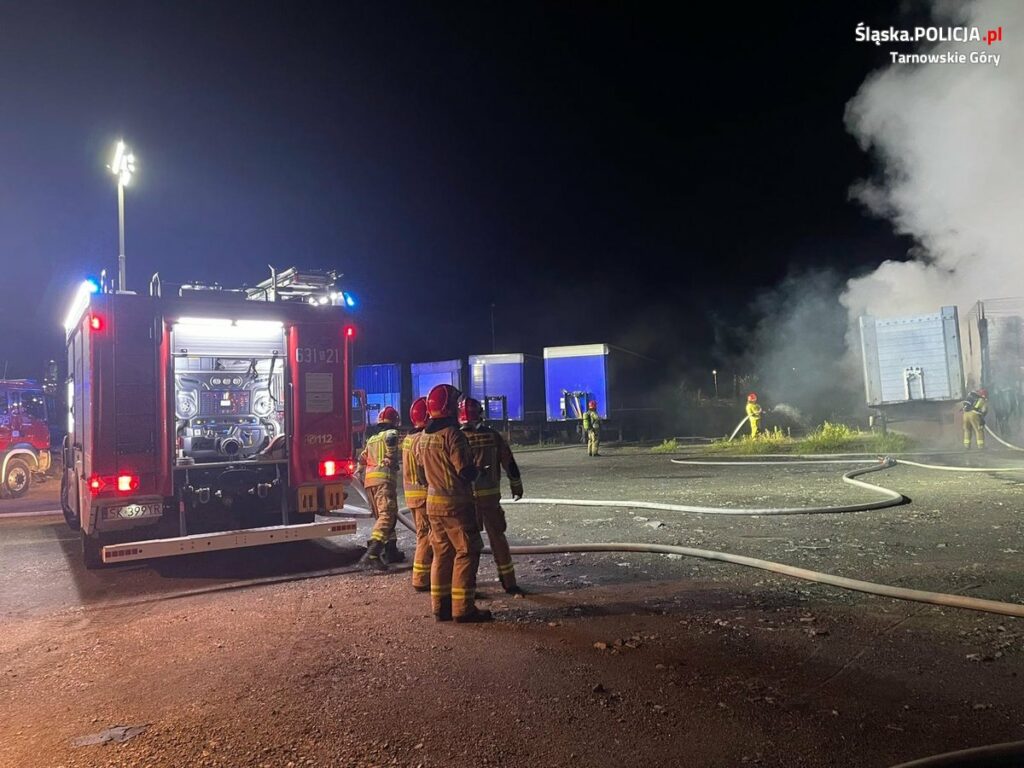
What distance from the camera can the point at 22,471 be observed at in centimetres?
1427

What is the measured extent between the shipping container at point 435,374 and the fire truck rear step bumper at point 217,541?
1871cm

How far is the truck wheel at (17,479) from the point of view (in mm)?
14023

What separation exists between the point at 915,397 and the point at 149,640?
17.9 meters

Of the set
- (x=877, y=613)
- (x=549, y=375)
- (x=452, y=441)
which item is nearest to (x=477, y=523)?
(x=452, y=441)

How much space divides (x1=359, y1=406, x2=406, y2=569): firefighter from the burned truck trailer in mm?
15238

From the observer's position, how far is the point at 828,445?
55.1 feet

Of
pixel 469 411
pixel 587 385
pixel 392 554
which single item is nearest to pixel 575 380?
pixel 587 385

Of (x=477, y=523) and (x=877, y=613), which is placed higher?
(x=477, y=523)

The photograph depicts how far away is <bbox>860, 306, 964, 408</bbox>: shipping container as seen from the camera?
54.1 feet

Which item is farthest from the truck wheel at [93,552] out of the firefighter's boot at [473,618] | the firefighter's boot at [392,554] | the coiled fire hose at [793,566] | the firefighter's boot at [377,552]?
the firefighter's boot at [473,618]

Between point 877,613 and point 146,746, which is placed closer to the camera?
point 146,746

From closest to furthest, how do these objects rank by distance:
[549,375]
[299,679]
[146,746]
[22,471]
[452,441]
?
1. [146,746]
2. [299,679]
3. [452,441]
4. [22,471]
5. [549,375]

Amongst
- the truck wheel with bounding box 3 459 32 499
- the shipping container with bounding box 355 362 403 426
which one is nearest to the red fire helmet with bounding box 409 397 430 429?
the truck wheel with bounding box 3 459 32 499

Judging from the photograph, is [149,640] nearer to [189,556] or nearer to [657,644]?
[189,556]
